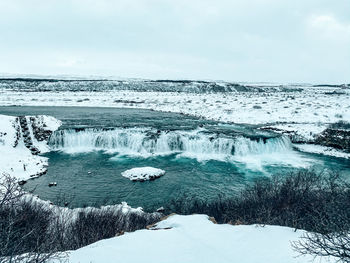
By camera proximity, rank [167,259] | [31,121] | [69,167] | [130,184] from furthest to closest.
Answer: [31,121] < [69,167] < [130,184] < [167,259]

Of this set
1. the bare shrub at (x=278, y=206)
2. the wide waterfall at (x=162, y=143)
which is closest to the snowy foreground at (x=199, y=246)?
the bare shrub at (x=278, y=206)

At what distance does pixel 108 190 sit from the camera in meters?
14.2

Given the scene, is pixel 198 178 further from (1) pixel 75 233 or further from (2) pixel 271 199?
(1) pixel 75 233

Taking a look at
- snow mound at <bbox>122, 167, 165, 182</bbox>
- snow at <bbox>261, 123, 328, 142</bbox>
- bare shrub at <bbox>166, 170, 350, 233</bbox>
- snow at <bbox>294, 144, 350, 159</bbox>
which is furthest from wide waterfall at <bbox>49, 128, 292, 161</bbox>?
bare shrub at <bbox>166, 170, 350, 233</bbox>

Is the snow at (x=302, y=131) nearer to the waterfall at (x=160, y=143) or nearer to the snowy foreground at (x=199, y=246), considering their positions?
the waterfall at (x=160, y=143)

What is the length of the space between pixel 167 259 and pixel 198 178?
10.8 metres

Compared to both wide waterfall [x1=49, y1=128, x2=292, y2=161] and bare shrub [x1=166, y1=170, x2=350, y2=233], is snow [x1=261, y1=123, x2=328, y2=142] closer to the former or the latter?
wide waterfall [x1=49, y1=128, x2=292, y2=161]

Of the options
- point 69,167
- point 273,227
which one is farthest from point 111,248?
point 69,167

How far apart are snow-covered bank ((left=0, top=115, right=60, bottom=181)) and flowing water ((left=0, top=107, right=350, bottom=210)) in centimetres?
91

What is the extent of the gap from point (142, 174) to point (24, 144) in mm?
12606

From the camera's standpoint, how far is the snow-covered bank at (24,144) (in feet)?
53.9

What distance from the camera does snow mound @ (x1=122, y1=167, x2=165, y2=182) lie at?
1566cm

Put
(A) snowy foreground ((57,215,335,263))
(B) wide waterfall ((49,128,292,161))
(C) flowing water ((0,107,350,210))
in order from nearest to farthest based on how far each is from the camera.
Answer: (A) snowy foreground ((57,215,335,263))
(C) flowing water ((0,107,350,210))
(B) wide waterfall ((49,128,292,161))

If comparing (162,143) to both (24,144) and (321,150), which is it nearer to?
(24,144)
